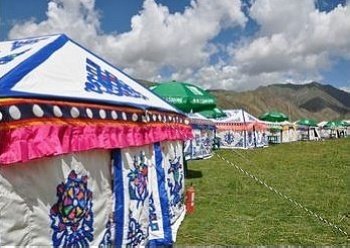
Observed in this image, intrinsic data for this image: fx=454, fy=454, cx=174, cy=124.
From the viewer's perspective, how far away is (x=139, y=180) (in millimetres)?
6121

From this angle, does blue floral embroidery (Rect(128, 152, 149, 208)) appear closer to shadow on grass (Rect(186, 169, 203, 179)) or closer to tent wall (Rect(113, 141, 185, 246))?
tent wall (Rect(113, 141, 185, 246))

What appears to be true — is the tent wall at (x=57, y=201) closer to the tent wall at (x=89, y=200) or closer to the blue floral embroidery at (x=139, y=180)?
the tent wall at (x=89, y=200)

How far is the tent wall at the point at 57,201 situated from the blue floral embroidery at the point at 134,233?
47 centimetres

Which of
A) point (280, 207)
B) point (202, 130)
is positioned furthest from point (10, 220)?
point (202, 130)

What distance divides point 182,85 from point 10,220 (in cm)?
751

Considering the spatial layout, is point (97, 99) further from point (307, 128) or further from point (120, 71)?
point (307, 128)

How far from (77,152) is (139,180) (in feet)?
4.93

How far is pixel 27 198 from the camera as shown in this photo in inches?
164

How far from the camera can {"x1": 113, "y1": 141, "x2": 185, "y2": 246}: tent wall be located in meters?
5.66

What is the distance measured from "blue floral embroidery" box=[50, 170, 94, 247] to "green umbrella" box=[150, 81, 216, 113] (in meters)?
5.85

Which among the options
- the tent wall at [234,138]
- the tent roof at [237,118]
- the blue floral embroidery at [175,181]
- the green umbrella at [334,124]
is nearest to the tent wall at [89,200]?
the blue floral embroidery at [175,181]

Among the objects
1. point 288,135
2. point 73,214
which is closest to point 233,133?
point 288,135

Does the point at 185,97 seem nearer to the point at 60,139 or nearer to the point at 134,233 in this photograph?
the point at 134,233

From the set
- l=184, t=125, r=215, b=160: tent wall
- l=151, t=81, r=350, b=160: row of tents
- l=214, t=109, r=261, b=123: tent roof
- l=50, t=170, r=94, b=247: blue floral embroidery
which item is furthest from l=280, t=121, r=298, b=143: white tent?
l=50, t=170, r=94, b=247: blue floral embroidery
